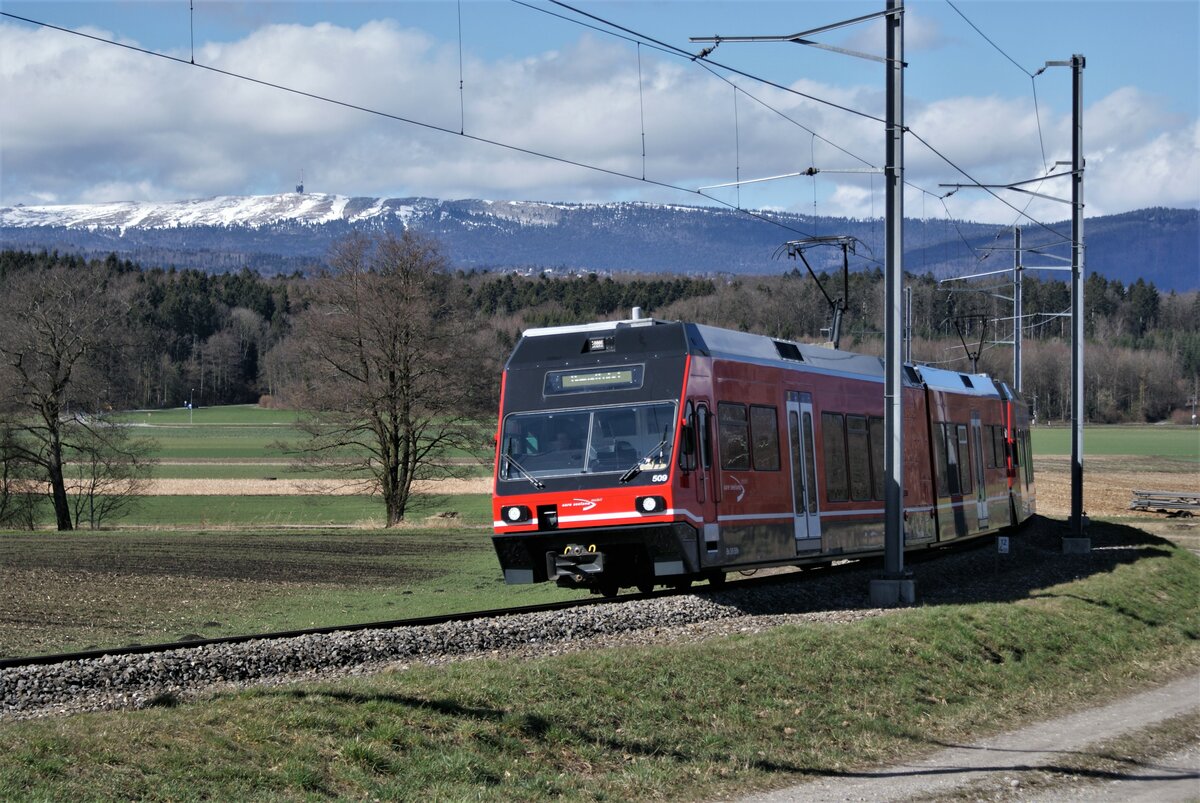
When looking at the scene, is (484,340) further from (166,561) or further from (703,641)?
(703,641)

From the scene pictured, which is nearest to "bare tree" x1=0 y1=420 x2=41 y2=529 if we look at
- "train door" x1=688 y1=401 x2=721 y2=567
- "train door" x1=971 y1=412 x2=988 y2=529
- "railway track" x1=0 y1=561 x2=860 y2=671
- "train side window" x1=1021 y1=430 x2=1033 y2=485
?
"train side window" x1=1021 y1=430 x2=1033 y2=485

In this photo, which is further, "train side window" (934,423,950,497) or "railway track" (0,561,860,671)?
"train side window" (934,423,950,497)

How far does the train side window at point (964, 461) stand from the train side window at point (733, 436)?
1093 centimetres

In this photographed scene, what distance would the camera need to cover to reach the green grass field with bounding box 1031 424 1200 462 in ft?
331

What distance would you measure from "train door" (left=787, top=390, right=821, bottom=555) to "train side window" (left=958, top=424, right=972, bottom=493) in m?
8.41

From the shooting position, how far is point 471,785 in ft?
30.8

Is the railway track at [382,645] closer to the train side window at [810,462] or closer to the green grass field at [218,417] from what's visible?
the train side window at [810,462]

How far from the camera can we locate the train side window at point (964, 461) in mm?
28516

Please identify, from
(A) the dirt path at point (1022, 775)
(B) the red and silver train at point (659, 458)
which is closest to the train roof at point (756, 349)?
(B) the red and silver train at point (659, 458)

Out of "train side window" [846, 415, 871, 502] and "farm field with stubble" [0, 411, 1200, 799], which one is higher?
"train side window" [846, 415, 871, 502]

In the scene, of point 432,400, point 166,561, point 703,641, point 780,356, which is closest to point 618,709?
point 703,641

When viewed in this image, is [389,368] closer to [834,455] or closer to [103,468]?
[103,468]

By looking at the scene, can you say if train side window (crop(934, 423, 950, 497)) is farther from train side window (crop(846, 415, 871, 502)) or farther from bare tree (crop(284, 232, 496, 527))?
bare tree (crop(284, 232, 496, 527))

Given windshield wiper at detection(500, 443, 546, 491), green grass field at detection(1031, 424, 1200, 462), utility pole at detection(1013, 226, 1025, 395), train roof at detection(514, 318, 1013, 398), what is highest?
utility pole at detection(1013, 226, 1025, 395)
